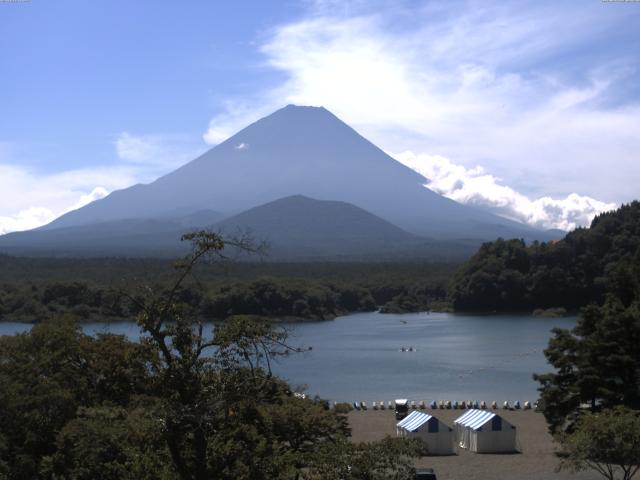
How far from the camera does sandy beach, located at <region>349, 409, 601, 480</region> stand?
11750 mm

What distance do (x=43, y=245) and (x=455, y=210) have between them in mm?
84108

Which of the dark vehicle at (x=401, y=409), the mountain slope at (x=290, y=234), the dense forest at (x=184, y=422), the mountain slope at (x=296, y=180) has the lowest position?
the dark vehicle at (x=401, y=409)

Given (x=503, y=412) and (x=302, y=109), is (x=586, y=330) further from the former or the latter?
(x=302, y=109)

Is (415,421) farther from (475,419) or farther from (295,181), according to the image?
(295,181)

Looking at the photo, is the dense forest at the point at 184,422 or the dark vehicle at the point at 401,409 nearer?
the dense forest at the point at 184,422

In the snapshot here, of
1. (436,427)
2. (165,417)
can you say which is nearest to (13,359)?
(165,417)

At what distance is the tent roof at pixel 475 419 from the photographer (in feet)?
44.6

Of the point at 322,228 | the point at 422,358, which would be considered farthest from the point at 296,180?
the point at 422,358

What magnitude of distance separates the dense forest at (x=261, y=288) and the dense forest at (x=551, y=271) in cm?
310

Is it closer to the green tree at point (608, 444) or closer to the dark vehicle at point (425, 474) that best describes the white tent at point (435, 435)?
the dark vehicle at point (425, 474)

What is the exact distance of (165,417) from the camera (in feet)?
16.4

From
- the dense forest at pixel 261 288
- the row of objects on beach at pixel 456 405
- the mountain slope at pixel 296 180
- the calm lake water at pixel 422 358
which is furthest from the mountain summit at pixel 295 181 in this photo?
the row of objects on beach at pixel 456 405

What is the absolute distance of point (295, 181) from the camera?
14400cm

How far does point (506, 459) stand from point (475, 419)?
3.77ft
